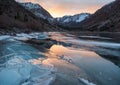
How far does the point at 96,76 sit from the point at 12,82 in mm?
4435

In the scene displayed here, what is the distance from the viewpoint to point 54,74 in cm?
1114

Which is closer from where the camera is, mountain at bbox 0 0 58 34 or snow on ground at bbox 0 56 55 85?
snow on ground at bbox 0 56 55 85

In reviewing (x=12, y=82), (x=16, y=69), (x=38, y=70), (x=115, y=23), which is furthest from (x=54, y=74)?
(x=115, y=23)

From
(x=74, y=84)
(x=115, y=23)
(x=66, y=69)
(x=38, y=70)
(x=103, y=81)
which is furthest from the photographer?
(x=115, y=23)

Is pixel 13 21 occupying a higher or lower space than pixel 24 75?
lower

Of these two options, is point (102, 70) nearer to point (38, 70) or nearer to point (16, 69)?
point (38, 70)

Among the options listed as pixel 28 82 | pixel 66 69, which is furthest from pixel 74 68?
pixel 28 82

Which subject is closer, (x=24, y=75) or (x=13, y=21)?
(x=24, y=75)

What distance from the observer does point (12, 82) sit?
9008 mm

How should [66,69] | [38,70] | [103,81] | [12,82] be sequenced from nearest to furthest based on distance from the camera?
[12,82] < [103,81] < [38,70] < [66,69]

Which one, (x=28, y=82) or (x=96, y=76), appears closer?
(x=28, y=82)

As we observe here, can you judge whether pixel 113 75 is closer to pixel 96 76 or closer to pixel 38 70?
pixel 96 76

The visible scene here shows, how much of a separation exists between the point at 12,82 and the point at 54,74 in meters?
2.61

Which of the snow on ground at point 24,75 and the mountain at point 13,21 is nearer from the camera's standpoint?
the snow on ground at point 24,75
